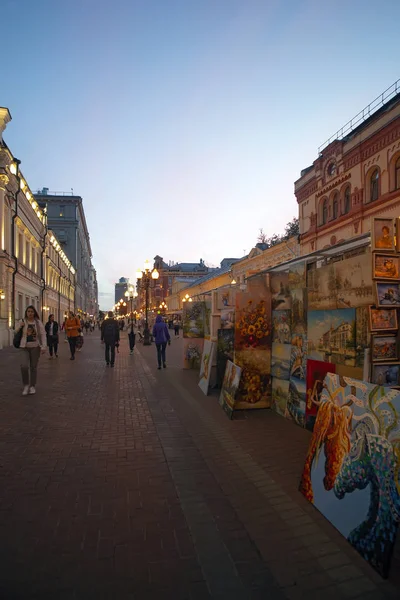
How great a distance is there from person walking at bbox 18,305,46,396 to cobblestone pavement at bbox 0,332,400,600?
6.11ft

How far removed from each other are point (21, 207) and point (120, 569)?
30.8 metres

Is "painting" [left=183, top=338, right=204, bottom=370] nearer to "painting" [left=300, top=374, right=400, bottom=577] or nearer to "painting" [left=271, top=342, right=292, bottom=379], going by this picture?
"painting" [left=271, top=342, right=292, bottom=379]

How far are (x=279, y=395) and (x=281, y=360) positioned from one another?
584 mm

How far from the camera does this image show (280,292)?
21.4ft

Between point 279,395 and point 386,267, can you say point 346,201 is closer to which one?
point 279,395

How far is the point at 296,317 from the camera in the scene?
5852 millimetres

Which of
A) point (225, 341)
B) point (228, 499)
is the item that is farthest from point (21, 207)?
point (228, 499)

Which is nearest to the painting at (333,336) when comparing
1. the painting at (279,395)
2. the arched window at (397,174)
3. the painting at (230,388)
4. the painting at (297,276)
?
the painting at (297,276)

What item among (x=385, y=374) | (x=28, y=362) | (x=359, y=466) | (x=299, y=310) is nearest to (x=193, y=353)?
(x=28, y=362)

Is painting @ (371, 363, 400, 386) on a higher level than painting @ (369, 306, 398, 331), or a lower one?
lower

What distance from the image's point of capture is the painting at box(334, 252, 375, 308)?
13.9ft

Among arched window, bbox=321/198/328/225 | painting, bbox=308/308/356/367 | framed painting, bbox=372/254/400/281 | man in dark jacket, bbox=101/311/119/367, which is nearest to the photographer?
framed painting, bbox=372/254/400/281

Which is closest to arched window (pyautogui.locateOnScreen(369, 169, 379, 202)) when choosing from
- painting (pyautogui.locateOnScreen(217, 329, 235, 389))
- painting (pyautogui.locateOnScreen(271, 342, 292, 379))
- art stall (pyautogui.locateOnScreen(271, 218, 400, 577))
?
painting (pyautogui.locateOnScreen(217, 329, 235, 389))

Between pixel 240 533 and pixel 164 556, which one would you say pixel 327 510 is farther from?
pixel 164 556
